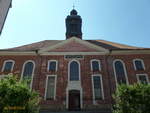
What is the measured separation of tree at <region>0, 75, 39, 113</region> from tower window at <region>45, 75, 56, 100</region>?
6.78 meters

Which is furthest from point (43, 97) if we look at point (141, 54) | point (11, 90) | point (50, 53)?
point (141, 54)

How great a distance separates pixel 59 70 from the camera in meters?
21.3

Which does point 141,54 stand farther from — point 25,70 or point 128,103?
point 25,70

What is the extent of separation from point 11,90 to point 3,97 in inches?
27.3

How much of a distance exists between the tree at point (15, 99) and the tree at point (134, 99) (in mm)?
6847

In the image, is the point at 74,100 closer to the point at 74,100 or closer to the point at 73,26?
the point at 74,100

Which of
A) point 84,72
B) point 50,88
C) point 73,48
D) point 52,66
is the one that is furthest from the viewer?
point 73,48

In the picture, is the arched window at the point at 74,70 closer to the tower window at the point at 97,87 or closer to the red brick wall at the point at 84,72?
the red brick wall at the point at 84,72

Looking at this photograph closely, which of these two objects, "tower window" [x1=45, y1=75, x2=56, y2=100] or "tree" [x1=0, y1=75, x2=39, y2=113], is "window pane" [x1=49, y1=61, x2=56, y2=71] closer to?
"tower window" [x1=45, y1=75, x2=56, y2=100]

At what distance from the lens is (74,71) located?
2144 cm

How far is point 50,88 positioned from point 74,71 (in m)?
3.62

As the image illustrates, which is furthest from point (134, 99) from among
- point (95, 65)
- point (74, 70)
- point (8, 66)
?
point (8, 66)

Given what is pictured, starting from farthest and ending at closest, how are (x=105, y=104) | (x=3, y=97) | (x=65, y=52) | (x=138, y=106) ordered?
(x=65, y=52) → (x=105, y=104) → (x=138, y=106) → (x=3, y=97)

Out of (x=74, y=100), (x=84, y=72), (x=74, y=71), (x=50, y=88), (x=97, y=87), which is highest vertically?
(x=74, y=71)
